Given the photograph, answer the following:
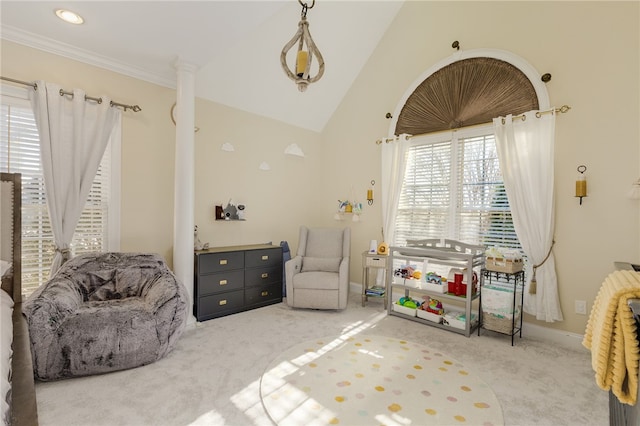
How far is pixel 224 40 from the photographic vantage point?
9.10 feet

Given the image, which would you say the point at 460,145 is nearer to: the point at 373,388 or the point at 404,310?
the point at 404,310

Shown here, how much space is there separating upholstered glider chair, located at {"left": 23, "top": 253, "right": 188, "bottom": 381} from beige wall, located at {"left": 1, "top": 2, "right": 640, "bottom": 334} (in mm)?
603

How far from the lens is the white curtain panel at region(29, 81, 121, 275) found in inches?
105

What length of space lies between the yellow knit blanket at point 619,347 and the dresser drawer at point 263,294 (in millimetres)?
3358

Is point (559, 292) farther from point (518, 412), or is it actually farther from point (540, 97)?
point (540, 97)

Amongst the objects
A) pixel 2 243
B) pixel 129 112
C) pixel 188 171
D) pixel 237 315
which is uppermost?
pixel 129 112

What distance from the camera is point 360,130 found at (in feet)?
15.1

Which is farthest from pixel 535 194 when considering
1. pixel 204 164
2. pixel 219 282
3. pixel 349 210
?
pixel 204 164

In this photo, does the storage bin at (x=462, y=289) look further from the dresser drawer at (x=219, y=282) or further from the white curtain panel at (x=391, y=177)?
the dresser drawer at (x=219, y=282)

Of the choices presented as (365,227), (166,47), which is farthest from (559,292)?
(166,47)

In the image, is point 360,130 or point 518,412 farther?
point 360,130

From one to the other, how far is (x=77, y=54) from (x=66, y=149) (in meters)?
0.93

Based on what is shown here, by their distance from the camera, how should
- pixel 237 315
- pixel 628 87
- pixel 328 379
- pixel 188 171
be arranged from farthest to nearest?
pixel 237 315 < pixel 188 171 < pixel 628 87 < pixel 328 379

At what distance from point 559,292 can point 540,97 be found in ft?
6.26
